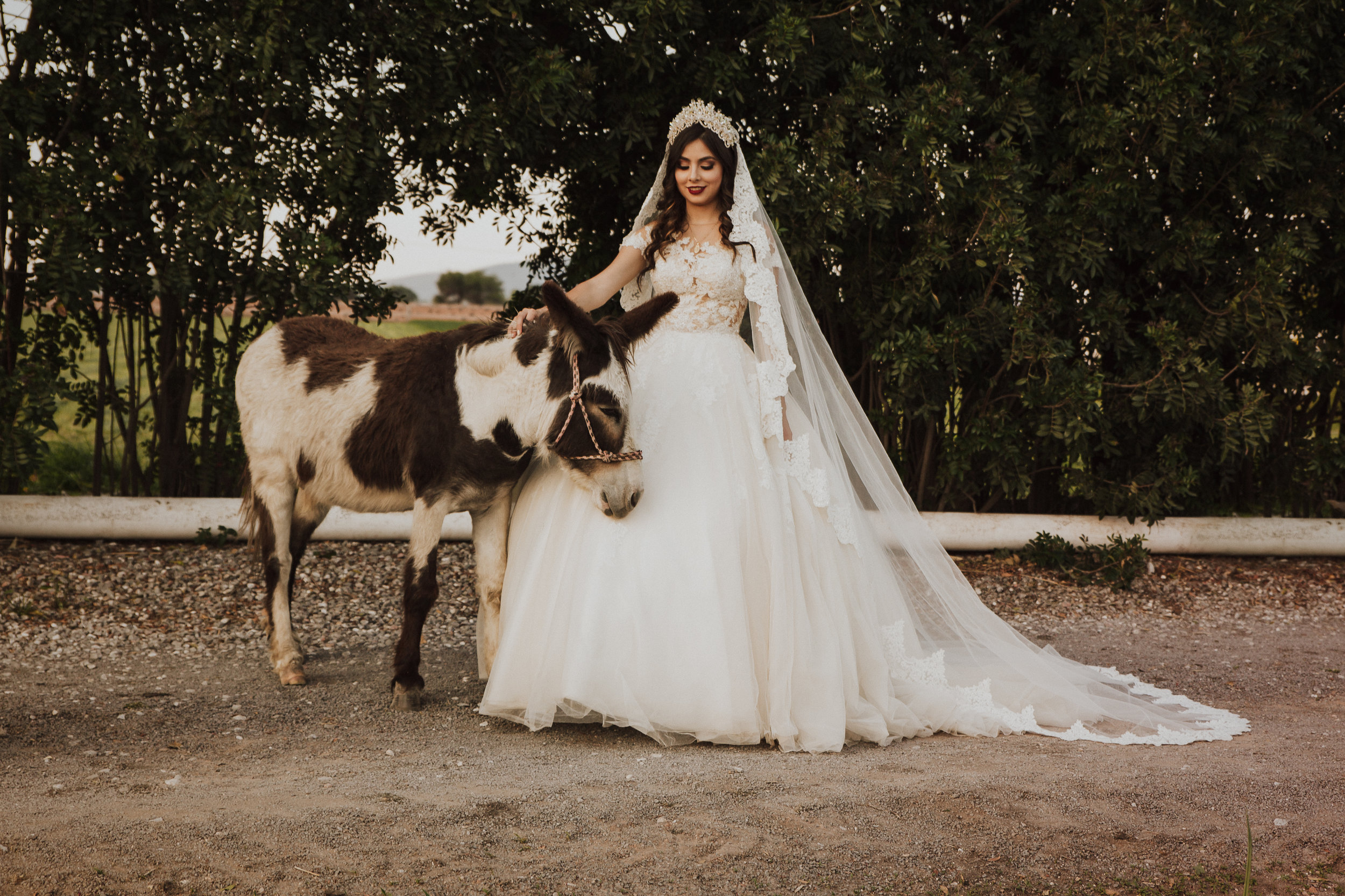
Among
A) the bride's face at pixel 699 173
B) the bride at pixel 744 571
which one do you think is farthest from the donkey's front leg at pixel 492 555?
the bride's face at pixel 699 173

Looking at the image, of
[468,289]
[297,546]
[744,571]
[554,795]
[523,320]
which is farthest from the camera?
[468,289]

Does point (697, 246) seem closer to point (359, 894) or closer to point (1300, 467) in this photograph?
point (359, 894)

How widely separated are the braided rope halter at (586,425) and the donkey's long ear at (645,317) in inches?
8.8

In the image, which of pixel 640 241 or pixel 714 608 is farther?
pixel 640 241

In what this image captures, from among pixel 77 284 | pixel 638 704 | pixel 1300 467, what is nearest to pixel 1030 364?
pixel 1300 467

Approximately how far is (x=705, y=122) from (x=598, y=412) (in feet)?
4.51

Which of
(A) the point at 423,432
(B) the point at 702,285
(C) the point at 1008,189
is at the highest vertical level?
(C) the point at 1008,189

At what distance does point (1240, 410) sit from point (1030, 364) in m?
1.40

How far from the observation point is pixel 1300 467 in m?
7.38

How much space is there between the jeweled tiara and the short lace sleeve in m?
0.39

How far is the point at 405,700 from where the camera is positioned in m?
3.90

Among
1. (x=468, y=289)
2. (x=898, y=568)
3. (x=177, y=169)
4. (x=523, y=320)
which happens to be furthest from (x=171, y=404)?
(x=898, y=568)

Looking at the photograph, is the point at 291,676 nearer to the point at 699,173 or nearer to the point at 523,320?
the point at 523,320

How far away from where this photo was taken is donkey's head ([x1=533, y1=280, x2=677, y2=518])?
3.43 m
